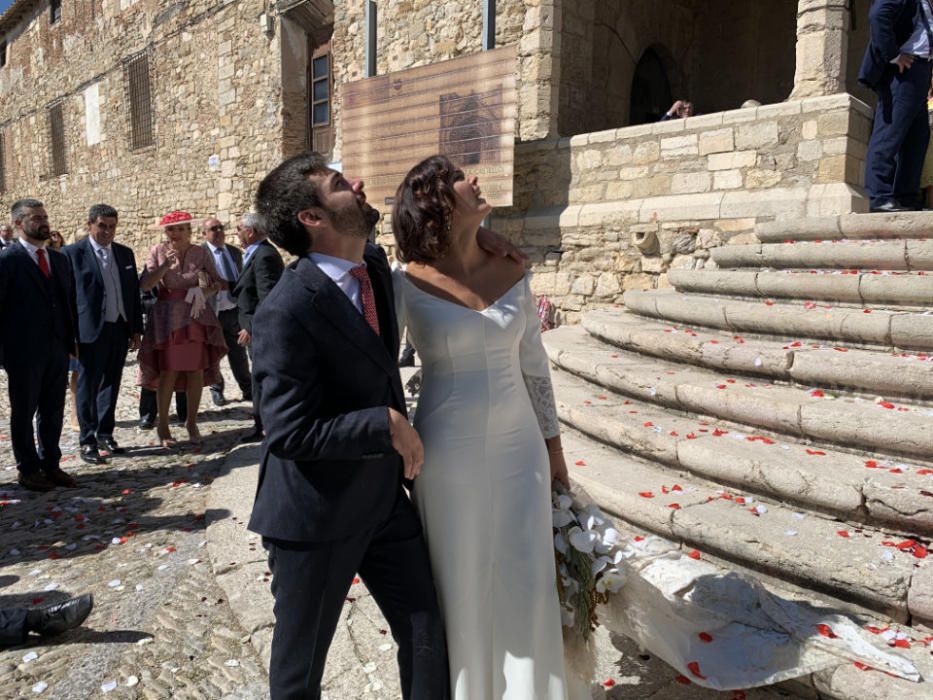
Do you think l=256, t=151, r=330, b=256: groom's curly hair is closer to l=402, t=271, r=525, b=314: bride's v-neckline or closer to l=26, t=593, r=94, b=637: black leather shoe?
l=402, t=271, r=525, b=314: bride's v-neckline

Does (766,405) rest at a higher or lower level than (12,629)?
higher

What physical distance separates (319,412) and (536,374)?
0.75m

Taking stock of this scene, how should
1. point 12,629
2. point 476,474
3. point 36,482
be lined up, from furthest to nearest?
point 36,482 < point 12,629 < point 476,474

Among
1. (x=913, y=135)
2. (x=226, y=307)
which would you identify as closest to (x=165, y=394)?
(x=226, y=307)

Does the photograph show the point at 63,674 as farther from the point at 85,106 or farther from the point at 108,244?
the point at 85,106

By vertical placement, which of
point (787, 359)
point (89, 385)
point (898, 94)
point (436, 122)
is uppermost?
point (436, 122)

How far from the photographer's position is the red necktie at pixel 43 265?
16.3ft

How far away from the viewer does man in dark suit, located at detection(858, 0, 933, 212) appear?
5.32m

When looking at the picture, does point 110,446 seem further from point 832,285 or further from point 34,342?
point 832,285

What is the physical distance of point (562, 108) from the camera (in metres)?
9.36

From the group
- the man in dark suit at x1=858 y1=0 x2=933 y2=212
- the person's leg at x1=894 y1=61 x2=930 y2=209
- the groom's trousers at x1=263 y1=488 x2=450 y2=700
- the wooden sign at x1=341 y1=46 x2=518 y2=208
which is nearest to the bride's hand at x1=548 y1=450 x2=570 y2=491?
the groom's trousers at x1=263 y1=488 x2=450 y2=700

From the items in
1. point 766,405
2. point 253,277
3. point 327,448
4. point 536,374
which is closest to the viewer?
point 327,448

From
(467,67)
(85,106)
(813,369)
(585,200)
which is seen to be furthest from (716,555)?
(85,106)

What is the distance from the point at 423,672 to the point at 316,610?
0.33m
